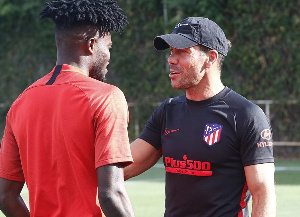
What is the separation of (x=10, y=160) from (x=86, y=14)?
34.2 inches

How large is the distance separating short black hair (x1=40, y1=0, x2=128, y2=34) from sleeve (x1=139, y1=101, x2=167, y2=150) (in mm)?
954

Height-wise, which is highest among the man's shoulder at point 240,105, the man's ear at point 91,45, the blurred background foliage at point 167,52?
the man's ear at point 91,45

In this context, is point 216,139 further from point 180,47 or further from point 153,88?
point 153,88

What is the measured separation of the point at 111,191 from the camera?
13.0 feet

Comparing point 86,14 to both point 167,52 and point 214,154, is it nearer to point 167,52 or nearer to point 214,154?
point 214,154

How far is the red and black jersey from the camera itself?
4.77m

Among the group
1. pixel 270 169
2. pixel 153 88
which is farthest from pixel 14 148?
pixel 153 88

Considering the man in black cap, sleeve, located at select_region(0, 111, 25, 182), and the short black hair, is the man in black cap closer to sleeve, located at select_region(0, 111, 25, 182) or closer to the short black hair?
the short black hair

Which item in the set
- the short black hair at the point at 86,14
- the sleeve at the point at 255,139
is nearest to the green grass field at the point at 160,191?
the sleeve at the point at 255,139

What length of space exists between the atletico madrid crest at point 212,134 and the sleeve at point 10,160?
45.0 inches

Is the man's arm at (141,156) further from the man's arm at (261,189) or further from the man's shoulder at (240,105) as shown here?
the man's arm at (261,189)

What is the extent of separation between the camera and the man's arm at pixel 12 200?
438 centimetres

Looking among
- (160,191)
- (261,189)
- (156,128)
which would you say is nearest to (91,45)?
(156,128)

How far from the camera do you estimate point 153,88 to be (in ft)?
69.4
